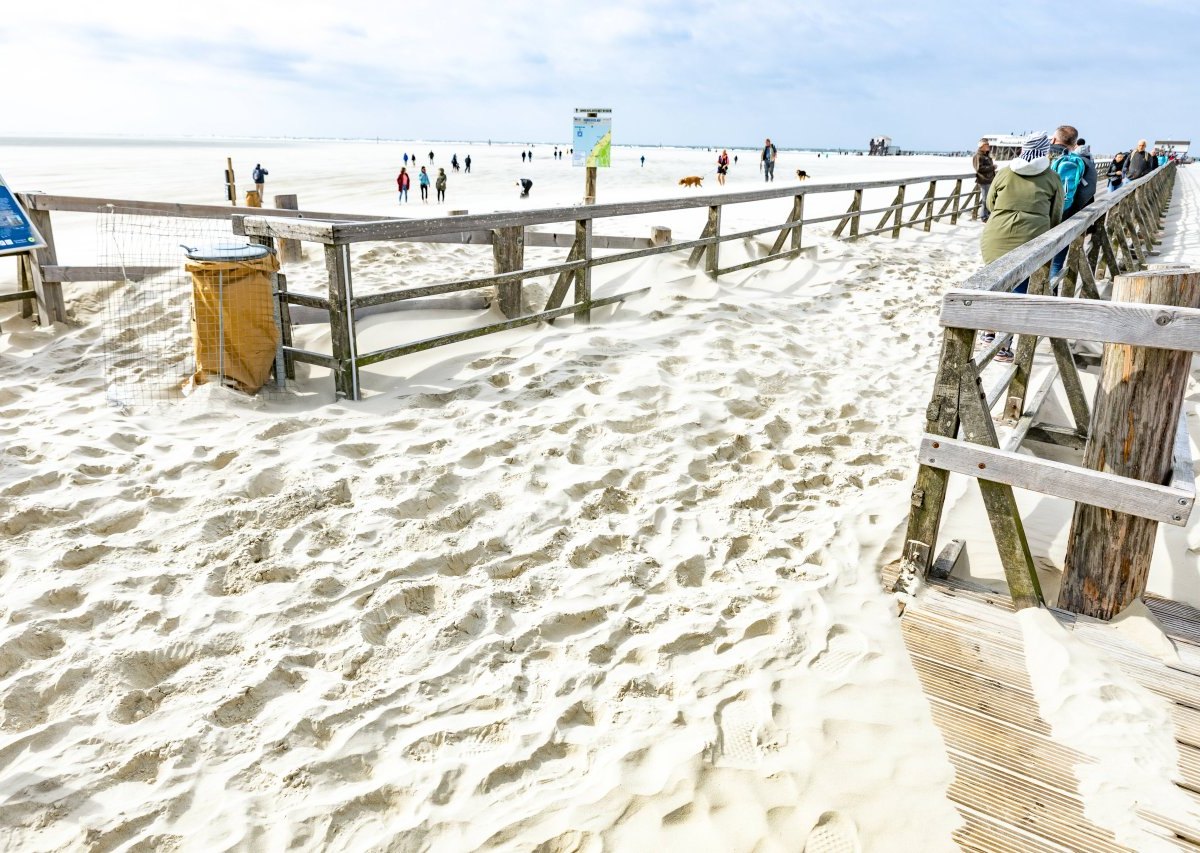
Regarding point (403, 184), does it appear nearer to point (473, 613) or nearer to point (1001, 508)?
point (473, 613)

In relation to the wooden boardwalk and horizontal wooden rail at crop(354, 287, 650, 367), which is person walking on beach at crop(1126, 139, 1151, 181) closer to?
horizontal wooden rail at crop(354, 287, 650, 367)

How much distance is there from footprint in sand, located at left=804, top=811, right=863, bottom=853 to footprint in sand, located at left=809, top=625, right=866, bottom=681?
0.58 metres

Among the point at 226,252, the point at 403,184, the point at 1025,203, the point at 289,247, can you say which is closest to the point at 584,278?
the point at 226,252

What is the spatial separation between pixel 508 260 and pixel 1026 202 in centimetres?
420

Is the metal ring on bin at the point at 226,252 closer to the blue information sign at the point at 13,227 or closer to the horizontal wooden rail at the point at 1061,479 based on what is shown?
the blue information sign at the point at 13,227

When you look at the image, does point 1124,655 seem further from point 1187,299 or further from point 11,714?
point 11,714

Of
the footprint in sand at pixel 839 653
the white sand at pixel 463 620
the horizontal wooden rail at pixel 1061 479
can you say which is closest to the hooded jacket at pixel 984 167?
the white sand at pixel 463 620

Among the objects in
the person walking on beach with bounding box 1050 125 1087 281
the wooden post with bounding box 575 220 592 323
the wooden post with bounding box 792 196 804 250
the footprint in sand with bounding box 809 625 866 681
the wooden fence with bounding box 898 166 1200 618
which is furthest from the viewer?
the wooden post with bounding box 792 196 804 250

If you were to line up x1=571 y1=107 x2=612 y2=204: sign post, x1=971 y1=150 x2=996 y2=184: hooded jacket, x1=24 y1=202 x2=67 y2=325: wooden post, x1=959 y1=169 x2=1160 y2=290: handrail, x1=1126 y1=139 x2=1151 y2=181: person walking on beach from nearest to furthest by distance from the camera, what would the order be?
x1=959 y1=169 x2=1160 y2=290: handrail, x1=24 y1=202 x2=67 y2=325: wooden post, x1=571 y1=107 x2=612 y2=204: sign post, x1=971 y1=150 x2=996 y2=184: hooded jacket, x1=1126 y1=139 x2=1151 y2=181: person walking on beach

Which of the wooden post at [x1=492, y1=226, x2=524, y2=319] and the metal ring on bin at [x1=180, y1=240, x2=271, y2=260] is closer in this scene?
the metal ring on bin at [x1=180, y1=240, x2=271, y2=260]

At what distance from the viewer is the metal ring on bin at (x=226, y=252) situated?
458cm

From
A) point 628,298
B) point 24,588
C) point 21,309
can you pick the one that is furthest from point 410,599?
point 21,309

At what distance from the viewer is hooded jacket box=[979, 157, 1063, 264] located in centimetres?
594

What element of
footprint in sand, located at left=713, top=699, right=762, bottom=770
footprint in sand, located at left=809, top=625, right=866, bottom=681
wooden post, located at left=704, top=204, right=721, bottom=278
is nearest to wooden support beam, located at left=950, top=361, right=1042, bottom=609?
footprint in sand, located at left=809, top=625, right=866, bottom=681
